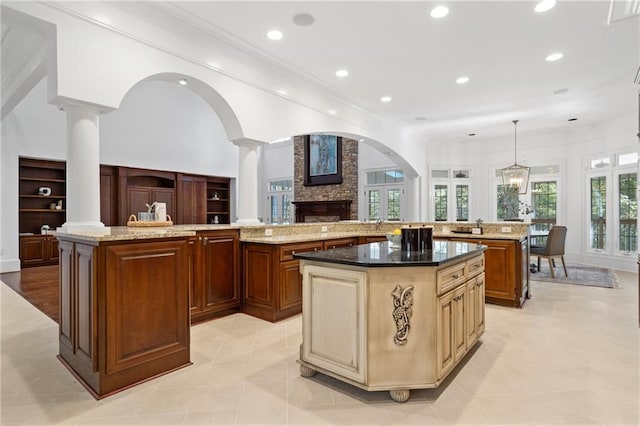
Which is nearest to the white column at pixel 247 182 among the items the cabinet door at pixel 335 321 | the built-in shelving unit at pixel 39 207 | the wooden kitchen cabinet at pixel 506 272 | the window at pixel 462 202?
the cabinet door at pixel 335 321

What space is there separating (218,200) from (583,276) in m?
9.66

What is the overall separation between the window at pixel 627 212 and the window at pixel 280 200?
8.38m

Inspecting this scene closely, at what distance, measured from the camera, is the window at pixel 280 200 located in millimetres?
11547

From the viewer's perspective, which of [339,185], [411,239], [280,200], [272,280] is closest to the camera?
[411,239]

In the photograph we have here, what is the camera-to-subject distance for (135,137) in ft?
29.5

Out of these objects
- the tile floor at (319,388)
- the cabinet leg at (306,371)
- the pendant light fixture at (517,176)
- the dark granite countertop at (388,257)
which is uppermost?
the pendant light fixture at (517,176)

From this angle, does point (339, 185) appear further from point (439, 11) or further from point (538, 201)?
point (439, 11)

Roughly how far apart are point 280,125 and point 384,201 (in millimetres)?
5231

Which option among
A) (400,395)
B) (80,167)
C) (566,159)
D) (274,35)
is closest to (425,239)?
(400,395)

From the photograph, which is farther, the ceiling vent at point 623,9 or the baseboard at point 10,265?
the baseboard at point 10,265

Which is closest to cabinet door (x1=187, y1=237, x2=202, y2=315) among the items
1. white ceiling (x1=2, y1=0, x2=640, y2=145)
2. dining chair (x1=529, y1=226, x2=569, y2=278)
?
white ceiling (x1=2, y1=0, x2=640, y2=145)

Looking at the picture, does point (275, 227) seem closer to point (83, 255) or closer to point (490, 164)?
point (83, 255)

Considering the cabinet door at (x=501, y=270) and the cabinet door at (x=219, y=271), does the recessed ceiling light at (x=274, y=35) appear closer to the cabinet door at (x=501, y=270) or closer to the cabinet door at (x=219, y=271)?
the cabinet door at (x=219, y=271)

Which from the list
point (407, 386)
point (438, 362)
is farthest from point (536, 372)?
point (407, 386)
